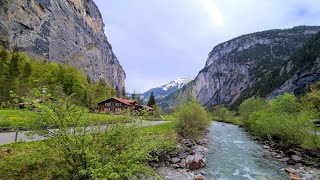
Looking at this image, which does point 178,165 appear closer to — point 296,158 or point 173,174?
point 173,174

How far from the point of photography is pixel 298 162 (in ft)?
94.2

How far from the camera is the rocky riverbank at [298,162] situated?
941 inches

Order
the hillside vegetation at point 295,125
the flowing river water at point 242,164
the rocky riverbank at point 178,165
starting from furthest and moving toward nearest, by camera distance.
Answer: the hillside vegetation at point 295,125, the flowing river water at point 242,164, the rocky riverbank at point 178,165

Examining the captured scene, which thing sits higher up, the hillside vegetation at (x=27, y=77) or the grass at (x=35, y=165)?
the hillside vegetation at (x=27, y=77)

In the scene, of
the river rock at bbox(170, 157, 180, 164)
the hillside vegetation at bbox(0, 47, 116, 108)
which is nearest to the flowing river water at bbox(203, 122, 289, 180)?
the river rock at bbox(170, 157, 180, 164)

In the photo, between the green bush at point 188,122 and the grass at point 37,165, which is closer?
the grass at point 37,165

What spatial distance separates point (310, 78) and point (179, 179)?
142 m

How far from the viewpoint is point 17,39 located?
436 feet

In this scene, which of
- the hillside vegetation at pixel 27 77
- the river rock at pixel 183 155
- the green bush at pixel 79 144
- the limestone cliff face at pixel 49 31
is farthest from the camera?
the limestone cliff face at pixel 49 31

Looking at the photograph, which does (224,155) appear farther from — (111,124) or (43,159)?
(43,159)

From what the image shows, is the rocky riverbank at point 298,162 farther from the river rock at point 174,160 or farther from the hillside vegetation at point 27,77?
the hillside vegetation at point 27,77

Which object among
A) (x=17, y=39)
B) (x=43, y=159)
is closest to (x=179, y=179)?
(x=43, y=159)

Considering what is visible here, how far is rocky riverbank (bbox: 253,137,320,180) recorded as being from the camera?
23891 millimetres

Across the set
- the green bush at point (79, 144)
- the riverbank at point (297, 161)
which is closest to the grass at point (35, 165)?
the green bush at point (79, 144)
